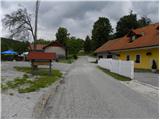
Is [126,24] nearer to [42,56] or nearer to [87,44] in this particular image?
[42,56]

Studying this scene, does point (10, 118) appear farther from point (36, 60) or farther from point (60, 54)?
point (60, 54)

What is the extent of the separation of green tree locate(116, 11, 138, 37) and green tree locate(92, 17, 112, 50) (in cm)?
1028

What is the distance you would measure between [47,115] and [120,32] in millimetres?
58737

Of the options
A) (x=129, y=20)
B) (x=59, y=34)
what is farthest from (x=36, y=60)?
(x=59, y=34)

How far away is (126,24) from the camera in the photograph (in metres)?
62.2

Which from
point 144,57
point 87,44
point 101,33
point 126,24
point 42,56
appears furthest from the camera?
point 87,44

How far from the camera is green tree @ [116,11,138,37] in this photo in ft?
203

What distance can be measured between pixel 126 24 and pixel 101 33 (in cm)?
1319

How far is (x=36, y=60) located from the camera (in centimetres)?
2095

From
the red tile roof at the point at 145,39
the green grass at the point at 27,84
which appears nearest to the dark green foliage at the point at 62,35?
the red tile roof at the point at 145,39

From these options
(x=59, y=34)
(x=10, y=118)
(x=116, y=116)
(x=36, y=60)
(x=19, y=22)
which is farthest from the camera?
(x=59, y=34)

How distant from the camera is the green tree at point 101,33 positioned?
73644 mm

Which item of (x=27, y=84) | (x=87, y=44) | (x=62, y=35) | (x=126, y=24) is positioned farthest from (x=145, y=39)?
(x=87, y=44)

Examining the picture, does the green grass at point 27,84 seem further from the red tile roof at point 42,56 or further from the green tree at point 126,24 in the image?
the green tree at point 126,24
